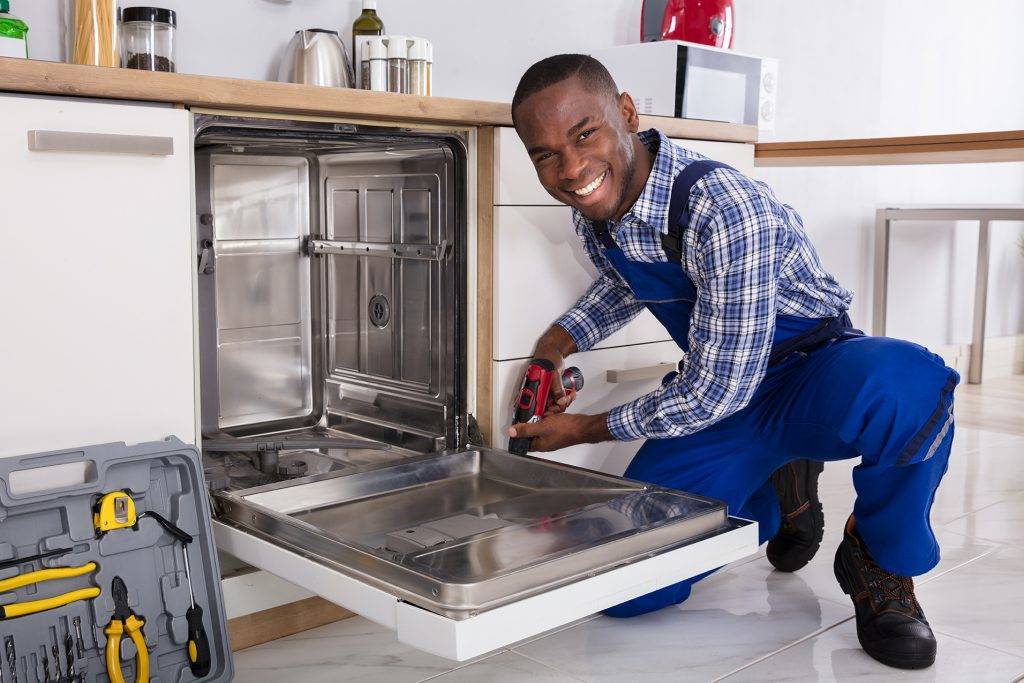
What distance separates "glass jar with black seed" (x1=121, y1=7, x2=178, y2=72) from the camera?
1.72 m

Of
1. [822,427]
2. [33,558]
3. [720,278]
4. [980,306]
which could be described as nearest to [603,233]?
[720,278]

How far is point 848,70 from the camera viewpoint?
364 centimetres

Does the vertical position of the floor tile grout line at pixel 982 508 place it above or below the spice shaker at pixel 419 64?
below

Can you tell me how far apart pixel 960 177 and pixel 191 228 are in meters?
3.94

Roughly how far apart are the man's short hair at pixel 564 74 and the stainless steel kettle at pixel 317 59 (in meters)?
0.52

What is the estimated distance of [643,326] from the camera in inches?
81.5

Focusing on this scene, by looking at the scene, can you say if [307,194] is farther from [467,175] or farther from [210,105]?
[210,105]

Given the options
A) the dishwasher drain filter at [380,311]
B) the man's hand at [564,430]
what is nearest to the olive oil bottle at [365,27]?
the dishwasher drain filter at [380,311]

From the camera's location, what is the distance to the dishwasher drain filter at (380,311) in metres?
2.08

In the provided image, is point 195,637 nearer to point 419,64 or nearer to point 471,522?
point 471,522

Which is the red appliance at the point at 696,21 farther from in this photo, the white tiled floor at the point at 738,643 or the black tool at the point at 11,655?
the black tool at the point at 11,655

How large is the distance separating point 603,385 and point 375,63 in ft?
2.45

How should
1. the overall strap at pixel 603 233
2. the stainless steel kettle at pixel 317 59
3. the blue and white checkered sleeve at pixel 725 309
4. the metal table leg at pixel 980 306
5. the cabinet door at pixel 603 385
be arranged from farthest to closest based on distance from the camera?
the metal table leg at pixel 980 306
the stainless steel kettle at pixel 317 59
the cabinet door at pixel 603 385
the overall strap at pixel 603 233
the blue and white checkered sleeve at pixel 725 309

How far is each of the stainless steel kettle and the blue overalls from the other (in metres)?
0.60
